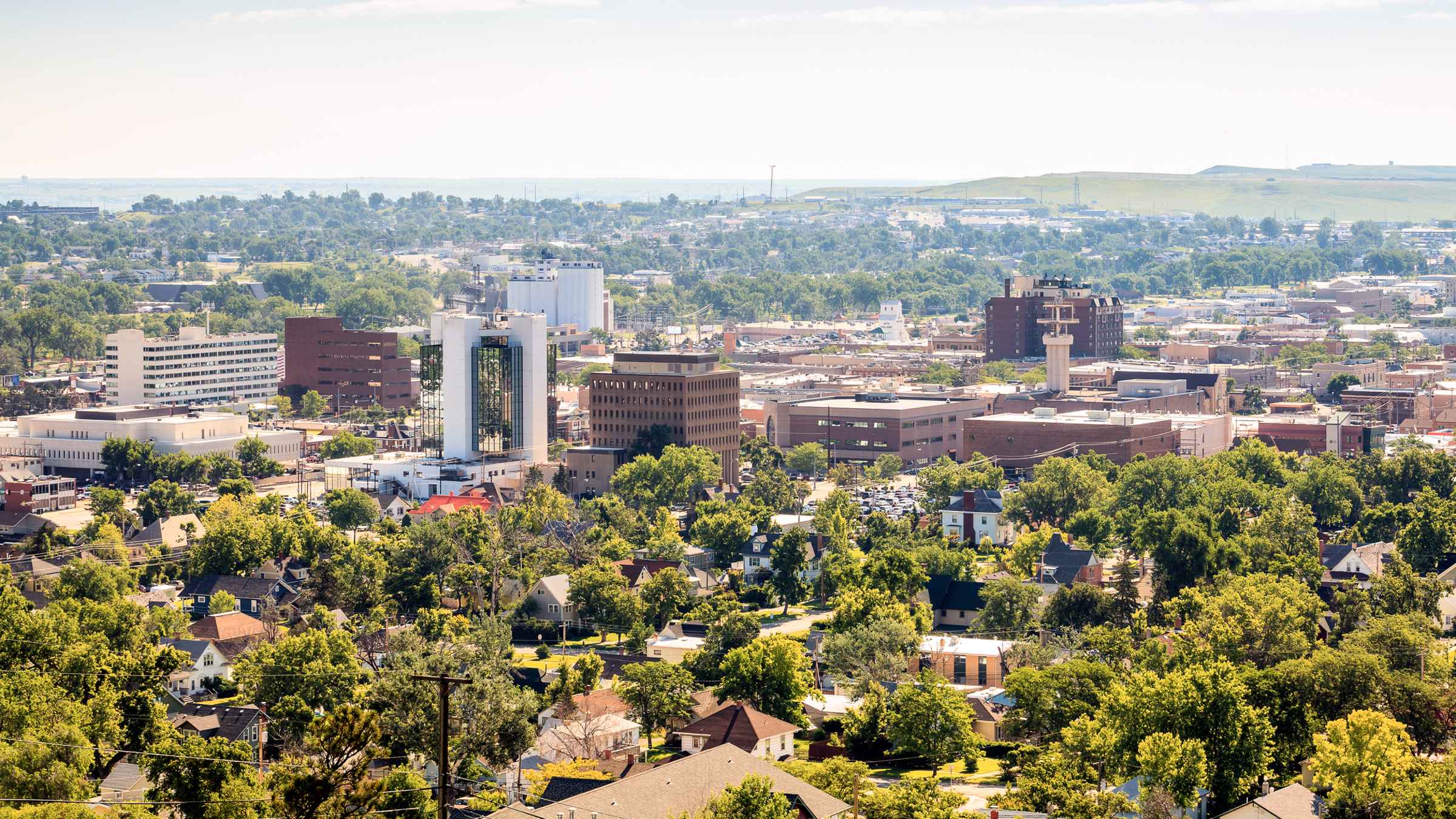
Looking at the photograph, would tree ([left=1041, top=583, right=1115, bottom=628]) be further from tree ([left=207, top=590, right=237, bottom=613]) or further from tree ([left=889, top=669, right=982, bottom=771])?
tree ([left=207, top=590, right=237, bottom=613])

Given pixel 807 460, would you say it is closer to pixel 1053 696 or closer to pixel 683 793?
pixel 1053 696

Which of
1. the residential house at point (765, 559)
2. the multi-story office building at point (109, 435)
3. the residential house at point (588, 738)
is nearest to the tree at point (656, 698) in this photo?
the residential house at point (588, 738)

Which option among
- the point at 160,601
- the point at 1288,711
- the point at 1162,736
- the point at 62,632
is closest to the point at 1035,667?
the point at 1288,711

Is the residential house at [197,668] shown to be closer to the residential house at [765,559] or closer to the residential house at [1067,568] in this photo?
the residential house at [765,559]

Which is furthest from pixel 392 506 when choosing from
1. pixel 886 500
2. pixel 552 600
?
pixel 552 600

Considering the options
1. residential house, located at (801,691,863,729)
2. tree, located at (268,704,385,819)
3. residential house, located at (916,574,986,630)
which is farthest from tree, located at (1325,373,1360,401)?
tree, located at (268,704,385,819)

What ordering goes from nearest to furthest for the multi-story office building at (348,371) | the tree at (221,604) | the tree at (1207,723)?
the tree at (1207,723), the tree at (221,604), the multi-story office building at (348,371)

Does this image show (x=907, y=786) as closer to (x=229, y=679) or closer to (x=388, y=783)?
(x=388, y=783)

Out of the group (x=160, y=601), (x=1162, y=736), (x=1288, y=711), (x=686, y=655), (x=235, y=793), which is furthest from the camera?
(x=160, y=601)
